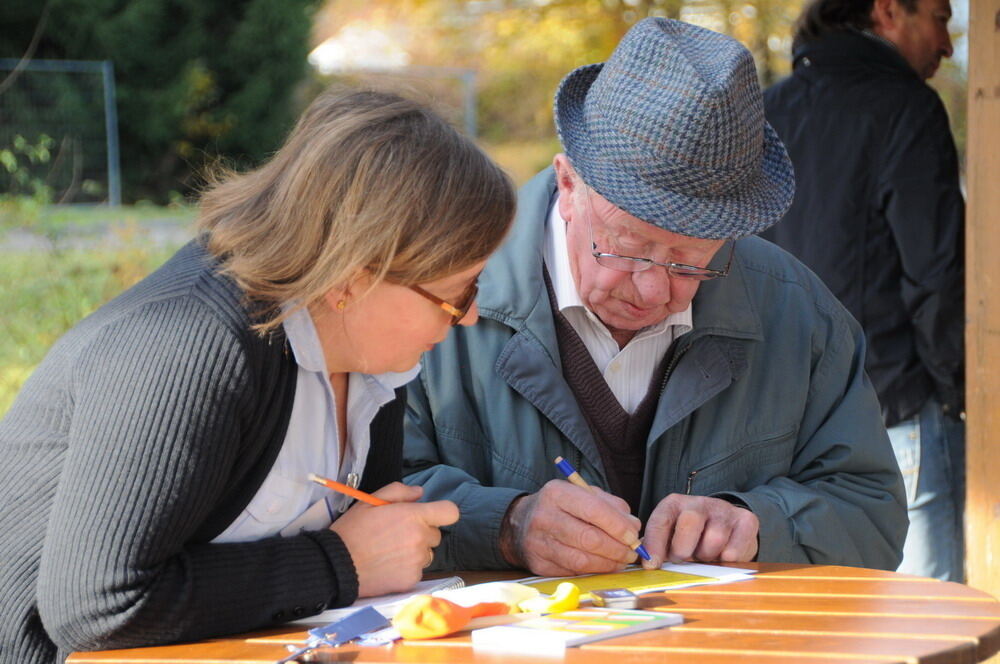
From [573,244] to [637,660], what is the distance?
1.17m

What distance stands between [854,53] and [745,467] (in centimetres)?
211

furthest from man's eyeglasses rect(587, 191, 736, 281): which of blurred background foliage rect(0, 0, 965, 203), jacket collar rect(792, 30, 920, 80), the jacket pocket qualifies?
blurred background foliage rect(0, 0, 965, 203)

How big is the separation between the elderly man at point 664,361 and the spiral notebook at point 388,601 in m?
0.20

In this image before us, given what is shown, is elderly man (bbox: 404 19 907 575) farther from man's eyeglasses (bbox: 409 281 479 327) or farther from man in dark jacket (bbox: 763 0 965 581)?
man in dark jacket (bbox: 763 0 965 581)

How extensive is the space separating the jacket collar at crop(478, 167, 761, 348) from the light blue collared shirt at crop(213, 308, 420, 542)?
0.42m

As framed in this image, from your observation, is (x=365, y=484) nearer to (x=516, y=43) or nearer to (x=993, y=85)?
(x=993, y=85)

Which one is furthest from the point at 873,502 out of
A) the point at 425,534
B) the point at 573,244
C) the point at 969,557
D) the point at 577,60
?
the point at 577,60

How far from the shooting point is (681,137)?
2.43m

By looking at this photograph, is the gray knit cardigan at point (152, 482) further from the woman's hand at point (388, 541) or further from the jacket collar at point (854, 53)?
the jacket collar at point (854, 53)

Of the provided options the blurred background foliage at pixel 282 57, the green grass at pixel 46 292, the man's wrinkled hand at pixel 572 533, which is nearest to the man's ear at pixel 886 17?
the man's wrinkled hand at pixel 572 533

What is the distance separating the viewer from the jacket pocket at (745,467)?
2.54 meters

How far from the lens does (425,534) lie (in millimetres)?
2053

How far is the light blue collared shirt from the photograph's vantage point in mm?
1954

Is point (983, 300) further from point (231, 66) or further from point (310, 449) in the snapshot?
point (231, 66)
